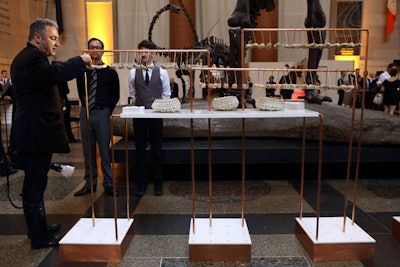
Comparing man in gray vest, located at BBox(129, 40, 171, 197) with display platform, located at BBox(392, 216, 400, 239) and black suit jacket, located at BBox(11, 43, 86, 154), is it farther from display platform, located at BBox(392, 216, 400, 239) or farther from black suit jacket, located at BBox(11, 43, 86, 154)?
display platform, located at BBox(392, 216, 400, 239)

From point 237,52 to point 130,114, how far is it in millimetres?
2547

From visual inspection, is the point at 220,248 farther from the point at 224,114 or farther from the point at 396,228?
the point at 396,228

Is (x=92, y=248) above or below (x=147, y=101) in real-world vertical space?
below

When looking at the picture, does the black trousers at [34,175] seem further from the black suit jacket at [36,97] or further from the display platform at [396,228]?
the display platform at [396,228]

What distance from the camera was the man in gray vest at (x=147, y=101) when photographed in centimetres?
417

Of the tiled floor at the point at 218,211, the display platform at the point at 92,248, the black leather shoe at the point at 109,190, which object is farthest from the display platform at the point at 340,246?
the black leather shoe at the point at 109,190

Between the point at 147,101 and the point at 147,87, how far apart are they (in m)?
0.16

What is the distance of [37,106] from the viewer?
283cm

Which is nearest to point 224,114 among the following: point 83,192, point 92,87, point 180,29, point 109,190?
point 92,87

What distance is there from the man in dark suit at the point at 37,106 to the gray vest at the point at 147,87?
4.17ft

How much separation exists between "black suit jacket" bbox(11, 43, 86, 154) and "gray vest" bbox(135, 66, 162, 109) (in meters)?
1.35

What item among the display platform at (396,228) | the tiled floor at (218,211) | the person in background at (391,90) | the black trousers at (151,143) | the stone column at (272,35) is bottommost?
the tiled floor at (218,211)

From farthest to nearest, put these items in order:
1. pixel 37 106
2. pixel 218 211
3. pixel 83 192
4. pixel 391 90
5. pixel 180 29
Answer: pixel 180 29 < pixel 391 90 < pixel 83 192 < pixel 218 211 < pixel 37 106

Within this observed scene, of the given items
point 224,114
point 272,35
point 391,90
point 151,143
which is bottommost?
point 151,143
